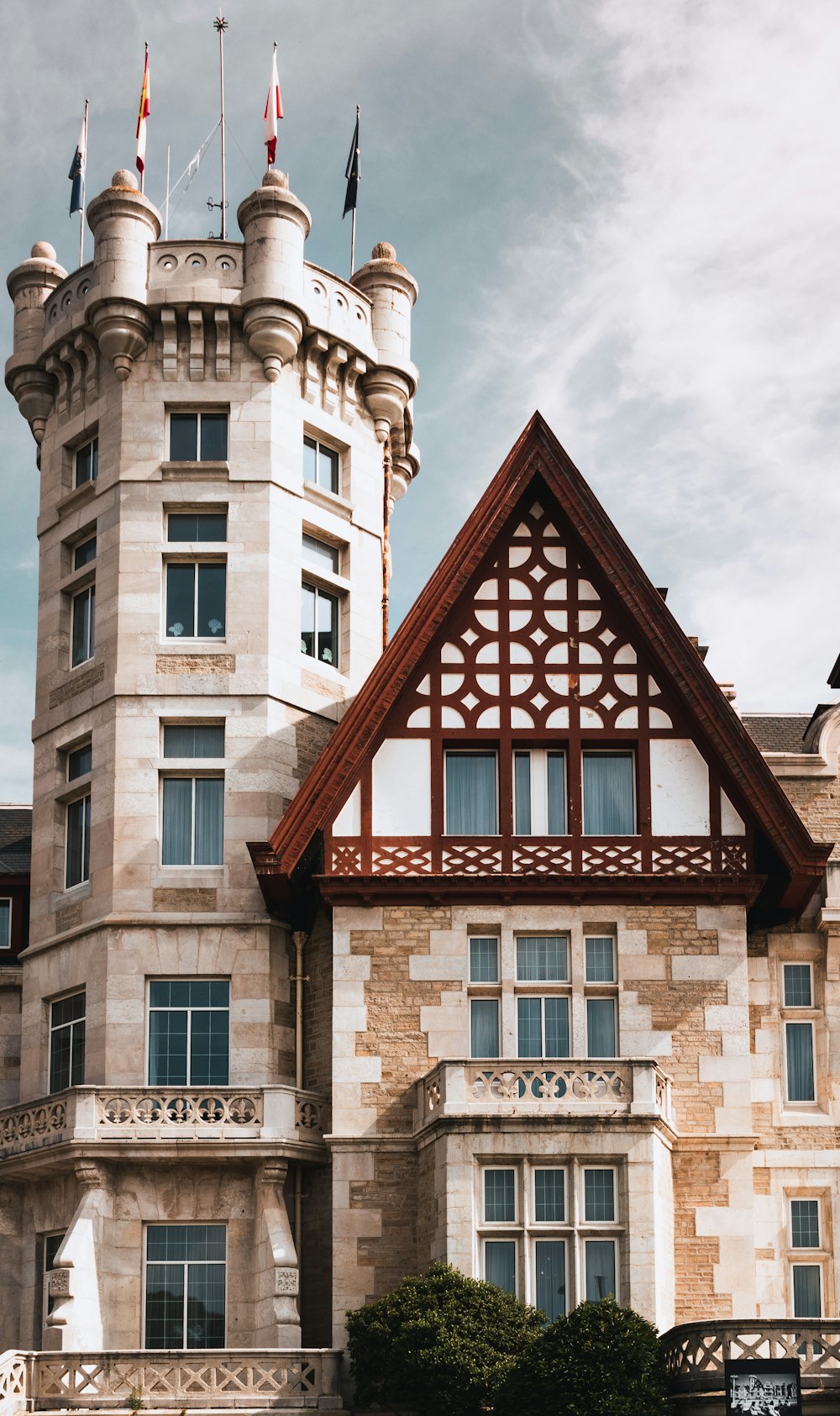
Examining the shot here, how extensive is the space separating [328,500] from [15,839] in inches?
377

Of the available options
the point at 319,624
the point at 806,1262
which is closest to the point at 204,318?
the point at 319,624

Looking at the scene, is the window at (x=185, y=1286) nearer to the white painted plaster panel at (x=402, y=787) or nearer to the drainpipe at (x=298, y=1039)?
the drainpipe at (x=298, y=1039)

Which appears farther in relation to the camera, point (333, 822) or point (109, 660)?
point (109, 660)

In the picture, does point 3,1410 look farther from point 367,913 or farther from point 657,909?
point 657,909

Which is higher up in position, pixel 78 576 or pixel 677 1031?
pixel 78 576

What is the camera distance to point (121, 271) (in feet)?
118

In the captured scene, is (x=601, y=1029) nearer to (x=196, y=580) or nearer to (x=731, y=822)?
(x=731, y=822)

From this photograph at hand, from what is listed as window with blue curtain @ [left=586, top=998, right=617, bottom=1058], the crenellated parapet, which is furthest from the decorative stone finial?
window with blue curtain @ [left=586, top=998, right=617, bottom=1058]

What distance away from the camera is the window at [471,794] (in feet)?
107

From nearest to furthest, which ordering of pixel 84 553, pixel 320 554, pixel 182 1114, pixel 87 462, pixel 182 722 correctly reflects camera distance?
pixel 182 1114 < pixel 182 722 < pixel 320 554 < pixel 84 553 < pixel 87 462

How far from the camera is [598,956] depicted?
32094 millimetres

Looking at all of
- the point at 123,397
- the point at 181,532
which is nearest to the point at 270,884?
the point at 181,532

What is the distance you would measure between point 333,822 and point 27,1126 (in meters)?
6.79

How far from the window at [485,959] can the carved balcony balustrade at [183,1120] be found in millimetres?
3169
